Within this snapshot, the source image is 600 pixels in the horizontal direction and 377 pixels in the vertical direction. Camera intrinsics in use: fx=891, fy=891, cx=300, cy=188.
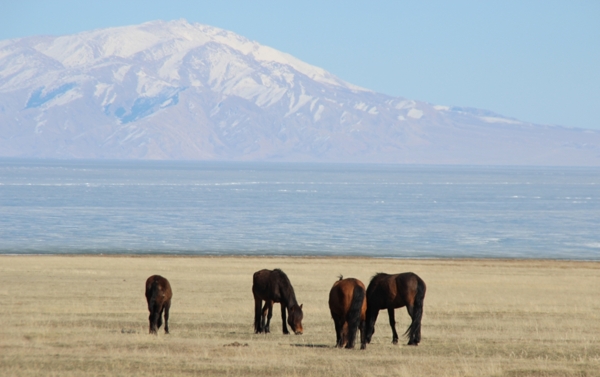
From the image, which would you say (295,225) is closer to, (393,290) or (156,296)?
(156,296)

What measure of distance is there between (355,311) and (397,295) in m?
1.04

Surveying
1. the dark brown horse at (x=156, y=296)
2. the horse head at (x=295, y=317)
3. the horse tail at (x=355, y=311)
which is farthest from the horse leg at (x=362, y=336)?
the dark brown horse at (x=156, y=296)

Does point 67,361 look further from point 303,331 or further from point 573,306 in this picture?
point 573,306

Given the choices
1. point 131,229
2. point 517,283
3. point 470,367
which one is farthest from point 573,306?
point 131,229

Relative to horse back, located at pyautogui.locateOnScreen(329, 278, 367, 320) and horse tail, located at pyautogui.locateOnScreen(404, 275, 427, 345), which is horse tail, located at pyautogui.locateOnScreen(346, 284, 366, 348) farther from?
horse tail, located at pyautogui.locateOnScreen(404, 275, 427, 345)

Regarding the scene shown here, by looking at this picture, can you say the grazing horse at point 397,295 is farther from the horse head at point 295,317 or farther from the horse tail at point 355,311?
the horse head at point 295,317

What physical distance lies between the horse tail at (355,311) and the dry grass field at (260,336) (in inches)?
18.3

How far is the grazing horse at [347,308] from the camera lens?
17375 millimetres

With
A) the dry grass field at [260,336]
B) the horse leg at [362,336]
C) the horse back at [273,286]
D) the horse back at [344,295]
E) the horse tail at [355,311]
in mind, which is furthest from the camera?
the horse back at [273,286]

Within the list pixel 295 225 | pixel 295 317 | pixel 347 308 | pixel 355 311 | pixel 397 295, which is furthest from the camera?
pixel 295 225

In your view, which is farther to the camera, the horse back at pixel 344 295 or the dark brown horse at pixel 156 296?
the dark brown horse at pixel 156 296

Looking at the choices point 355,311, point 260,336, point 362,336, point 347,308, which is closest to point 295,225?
point 260,336

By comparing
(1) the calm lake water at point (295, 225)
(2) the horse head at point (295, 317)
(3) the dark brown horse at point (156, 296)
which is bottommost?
(2) the horse head at point (295, 317)

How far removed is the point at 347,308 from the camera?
17.6 m
